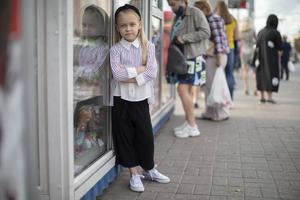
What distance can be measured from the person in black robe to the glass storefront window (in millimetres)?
6054

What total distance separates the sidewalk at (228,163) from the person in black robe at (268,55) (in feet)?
6.81

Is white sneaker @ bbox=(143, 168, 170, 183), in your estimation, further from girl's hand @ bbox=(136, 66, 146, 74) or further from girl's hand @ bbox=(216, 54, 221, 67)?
girl's hand @ bbox=(216, 54, 221, 67)

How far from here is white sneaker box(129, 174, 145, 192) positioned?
12.4 feet

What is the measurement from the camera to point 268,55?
9.41 metres

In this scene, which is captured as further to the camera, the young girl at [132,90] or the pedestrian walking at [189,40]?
the pedestrian walking at [189,40]

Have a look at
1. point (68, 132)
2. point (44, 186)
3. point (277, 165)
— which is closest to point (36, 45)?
point (68, 132)

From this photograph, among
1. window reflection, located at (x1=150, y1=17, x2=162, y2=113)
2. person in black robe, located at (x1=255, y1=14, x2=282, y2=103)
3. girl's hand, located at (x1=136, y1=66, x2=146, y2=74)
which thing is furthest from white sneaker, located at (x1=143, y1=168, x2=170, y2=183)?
person in black robe, located at (x1=255, y1=14, x2=282, y2=103)

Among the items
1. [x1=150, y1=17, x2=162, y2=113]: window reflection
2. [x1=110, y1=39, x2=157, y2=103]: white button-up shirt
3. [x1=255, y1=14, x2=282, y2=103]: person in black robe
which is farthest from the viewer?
[x1=255, y1=14, x2=282, y2=103]: person in black robe

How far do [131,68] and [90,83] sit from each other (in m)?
0.35

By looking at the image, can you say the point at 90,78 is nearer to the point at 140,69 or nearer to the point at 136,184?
the point at 140,69

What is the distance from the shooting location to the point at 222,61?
6938 millimetres

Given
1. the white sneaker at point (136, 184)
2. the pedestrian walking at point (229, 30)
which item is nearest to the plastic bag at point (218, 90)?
the pedestrian walking at point (229, 30)

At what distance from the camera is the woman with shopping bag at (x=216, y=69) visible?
658 centimetres

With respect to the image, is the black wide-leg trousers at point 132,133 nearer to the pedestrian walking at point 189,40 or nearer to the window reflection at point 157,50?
the pedestrian walking at point 189,40
